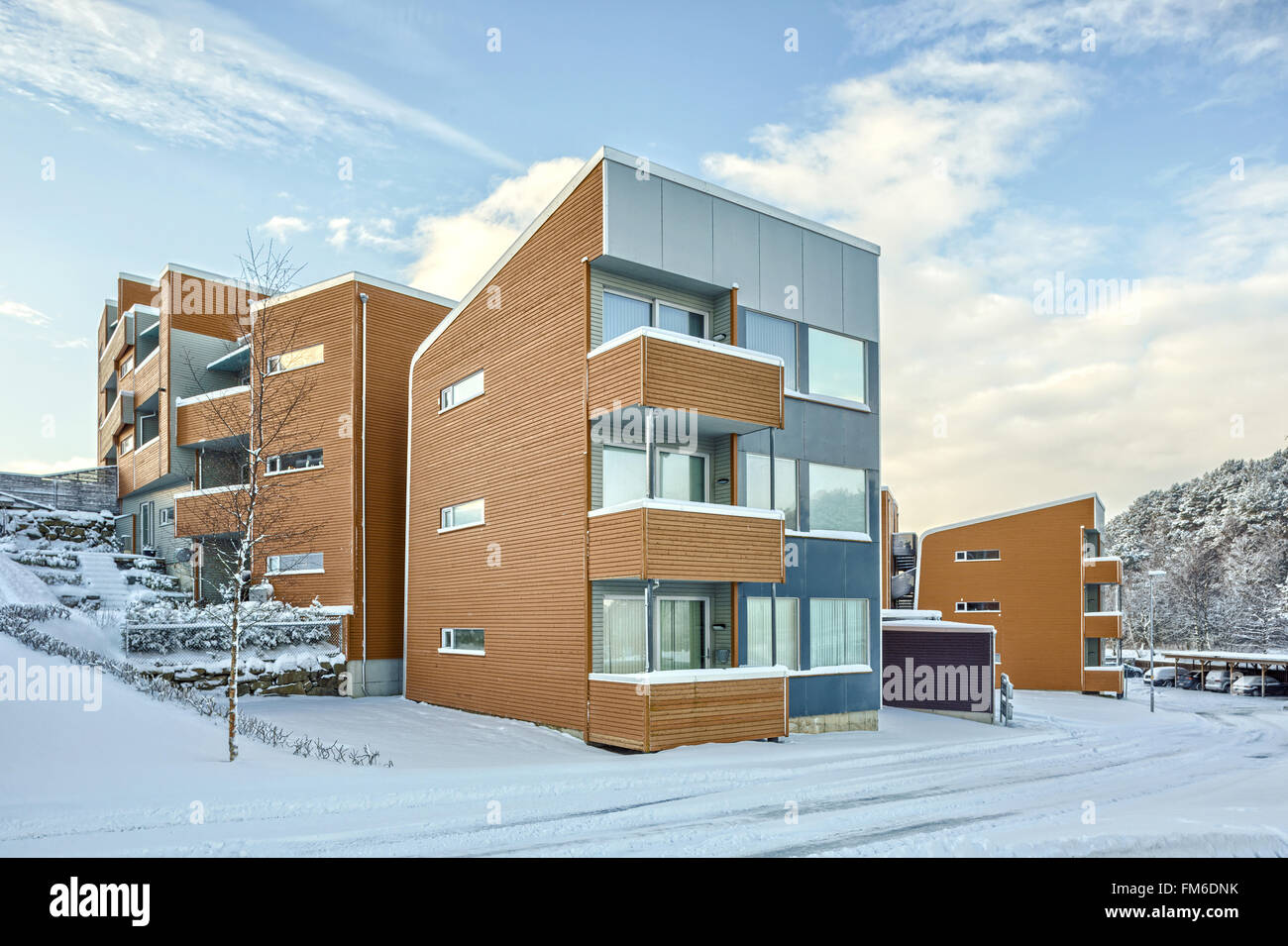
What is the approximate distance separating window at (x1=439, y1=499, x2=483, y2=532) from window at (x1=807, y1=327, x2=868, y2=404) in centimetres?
843

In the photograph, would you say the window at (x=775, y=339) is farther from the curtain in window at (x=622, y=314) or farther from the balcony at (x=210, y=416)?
the balcony at (x=210, y=416)

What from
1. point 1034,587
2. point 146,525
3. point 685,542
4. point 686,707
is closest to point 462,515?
point 685,542

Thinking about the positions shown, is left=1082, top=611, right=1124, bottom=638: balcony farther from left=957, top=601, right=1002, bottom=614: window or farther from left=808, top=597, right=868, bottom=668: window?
left=808, top=597, right=868, bottom=668: window

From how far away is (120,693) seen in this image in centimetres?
1506

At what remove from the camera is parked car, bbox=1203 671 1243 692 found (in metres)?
52.6

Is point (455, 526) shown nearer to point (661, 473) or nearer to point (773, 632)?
point (661, 473)

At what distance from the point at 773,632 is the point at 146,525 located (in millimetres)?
27821

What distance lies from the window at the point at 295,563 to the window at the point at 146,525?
10.5 m

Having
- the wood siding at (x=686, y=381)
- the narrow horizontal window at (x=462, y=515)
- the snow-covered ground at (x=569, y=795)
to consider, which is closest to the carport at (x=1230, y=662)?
the snow-covered ground at (x=569, y=795)

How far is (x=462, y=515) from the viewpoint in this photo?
22.9m
